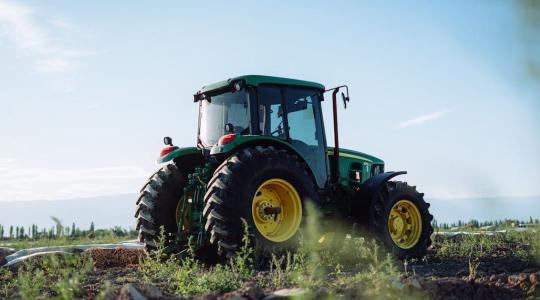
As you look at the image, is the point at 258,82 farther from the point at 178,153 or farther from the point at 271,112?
the point at 178,153

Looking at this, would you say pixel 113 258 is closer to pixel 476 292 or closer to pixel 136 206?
pixel 136 206

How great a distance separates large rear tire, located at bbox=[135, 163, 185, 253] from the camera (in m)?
7.80

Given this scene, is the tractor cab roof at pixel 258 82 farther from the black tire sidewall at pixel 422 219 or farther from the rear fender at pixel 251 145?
the black tire sidewall at pixel 422 219

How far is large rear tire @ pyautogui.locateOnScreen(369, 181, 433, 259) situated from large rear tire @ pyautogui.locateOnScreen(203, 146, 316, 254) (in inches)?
57.4

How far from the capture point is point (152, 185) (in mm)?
7887

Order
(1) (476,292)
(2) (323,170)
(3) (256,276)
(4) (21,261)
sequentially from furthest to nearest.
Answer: (2) (323,170), (4) (21,261), (3) (256,276), (1) (476,292)

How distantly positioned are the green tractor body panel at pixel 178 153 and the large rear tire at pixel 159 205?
285mm

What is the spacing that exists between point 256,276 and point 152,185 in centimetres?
279

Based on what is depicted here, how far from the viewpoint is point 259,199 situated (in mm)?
7141

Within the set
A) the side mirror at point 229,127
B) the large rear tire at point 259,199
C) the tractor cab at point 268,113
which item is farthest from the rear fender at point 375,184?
the side mirror at point 229,127

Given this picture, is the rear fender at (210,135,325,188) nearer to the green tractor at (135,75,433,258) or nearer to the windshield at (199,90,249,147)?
the green tractor at (135,75,433,258)

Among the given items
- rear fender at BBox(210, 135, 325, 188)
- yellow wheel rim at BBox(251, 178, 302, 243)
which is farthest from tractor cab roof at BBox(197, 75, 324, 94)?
yellow wheel rim at BBox(251, 178, 302, 243)

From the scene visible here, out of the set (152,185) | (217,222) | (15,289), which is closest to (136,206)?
(152,185)

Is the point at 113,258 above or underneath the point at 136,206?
underneath
